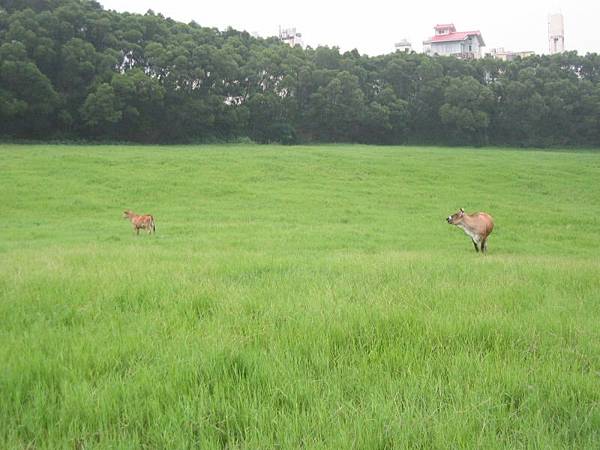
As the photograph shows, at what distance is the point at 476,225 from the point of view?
51.8 ft

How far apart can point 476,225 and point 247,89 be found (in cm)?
5120

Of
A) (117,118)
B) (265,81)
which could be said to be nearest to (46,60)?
(117,118)

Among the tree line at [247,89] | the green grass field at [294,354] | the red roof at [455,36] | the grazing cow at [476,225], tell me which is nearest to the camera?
the green grass field at [294,354]

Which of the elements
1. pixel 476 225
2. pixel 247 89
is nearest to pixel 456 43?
pixel 247 89

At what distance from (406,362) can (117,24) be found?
204 ft

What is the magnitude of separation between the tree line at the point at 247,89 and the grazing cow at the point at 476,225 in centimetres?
4045

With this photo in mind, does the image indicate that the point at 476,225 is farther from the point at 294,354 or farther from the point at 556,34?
the point at 556,34

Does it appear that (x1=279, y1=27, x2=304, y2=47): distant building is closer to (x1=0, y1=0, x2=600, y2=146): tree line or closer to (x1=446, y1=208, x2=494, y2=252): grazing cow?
(x1=0, y1=0, x2=600, y2=146): tree line

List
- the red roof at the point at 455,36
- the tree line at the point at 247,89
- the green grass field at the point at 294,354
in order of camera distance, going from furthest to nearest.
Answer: the red roof at the point at 455,36 → the tree line at the point at 247,89 → the green grass field at the point at 294,354

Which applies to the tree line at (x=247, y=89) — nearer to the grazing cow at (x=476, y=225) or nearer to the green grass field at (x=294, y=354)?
the grazing cow at (x=476, y=225)

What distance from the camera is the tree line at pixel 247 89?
47625mm

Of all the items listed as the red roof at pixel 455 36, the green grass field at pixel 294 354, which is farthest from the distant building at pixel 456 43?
the green grass field at pixel 294 354

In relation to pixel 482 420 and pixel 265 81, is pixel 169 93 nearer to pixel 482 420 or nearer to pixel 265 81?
pixel 265 81

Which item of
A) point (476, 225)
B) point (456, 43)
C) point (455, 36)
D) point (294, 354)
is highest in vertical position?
point (455, 36)
